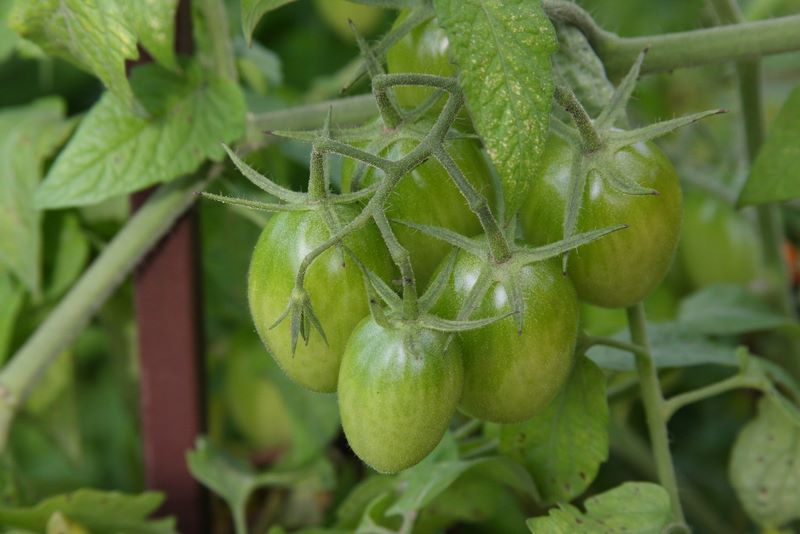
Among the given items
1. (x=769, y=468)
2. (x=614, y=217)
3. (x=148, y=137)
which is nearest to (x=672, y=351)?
(x=769, y=468)

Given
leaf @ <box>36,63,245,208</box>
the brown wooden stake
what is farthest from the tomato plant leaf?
the brown wooden stake

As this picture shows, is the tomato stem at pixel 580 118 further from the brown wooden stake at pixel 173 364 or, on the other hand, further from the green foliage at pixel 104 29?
the brown wooden stake at pixel 173 364

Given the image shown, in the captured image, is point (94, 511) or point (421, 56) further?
point (94, 511)

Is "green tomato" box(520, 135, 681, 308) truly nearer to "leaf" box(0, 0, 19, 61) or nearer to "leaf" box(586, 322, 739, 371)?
"leaf" box(586, 322, 739, 371)

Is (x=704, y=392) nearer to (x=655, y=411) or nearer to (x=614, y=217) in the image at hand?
(x=655, y=411)

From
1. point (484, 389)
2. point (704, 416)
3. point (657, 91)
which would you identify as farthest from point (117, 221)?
point (657, 91)

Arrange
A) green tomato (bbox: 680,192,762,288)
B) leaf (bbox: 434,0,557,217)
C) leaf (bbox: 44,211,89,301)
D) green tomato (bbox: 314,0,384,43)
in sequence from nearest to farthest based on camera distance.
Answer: leaf (bbox: 434,0,557,217) → leaf (bbox: 44,211,89,301) → green tomato (bbox: 680,192,762,288) → green tomato (bbox: 314,0,384,43)
